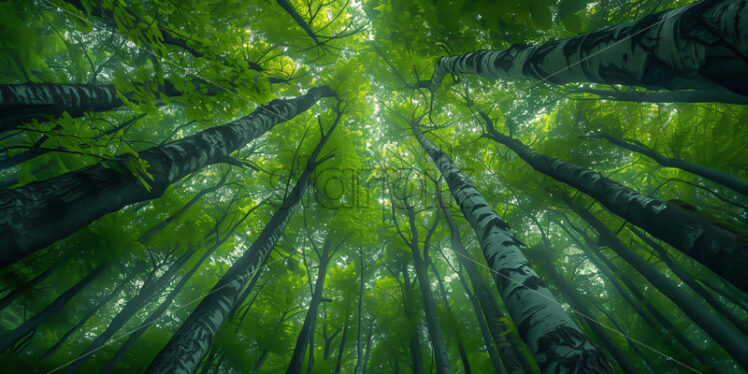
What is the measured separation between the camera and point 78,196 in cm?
130

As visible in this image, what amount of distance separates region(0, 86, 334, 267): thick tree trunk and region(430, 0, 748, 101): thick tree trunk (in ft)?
9.69

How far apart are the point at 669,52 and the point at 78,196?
309 cm

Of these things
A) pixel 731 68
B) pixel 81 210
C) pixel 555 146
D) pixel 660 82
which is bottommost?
pixel 81 210

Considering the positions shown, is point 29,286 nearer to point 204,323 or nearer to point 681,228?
point 204,323

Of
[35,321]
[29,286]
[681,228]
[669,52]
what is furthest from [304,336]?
[35,321]

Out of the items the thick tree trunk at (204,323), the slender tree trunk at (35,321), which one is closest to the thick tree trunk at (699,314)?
the thick tree trunk at (204,323)

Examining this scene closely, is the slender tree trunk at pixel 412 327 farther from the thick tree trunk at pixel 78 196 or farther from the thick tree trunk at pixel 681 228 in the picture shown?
the thick tree trunk at pixel 78 196

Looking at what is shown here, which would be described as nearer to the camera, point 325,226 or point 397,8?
point 397,8

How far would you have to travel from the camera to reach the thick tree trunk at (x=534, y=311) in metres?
1.25

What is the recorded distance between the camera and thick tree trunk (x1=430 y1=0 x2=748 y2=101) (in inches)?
35.7

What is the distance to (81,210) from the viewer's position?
129 cm

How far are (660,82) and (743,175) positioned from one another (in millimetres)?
8564

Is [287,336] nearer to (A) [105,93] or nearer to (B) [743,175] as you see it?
(A) [105,93]

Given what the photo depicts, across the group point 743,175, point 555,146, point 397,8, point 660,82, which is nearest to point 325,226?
point 397,8
